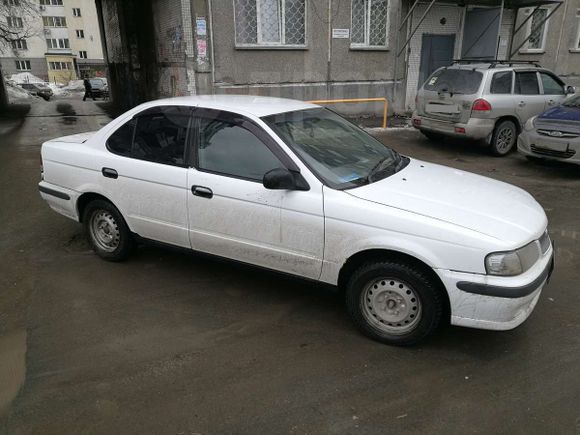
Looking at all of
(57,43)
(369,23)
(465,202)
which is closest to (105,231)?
(465,202)

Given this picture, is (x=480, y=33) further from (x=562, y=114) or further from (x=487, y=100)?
(x=562, y=114)

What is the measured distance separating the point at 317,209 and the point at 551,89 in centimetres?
898

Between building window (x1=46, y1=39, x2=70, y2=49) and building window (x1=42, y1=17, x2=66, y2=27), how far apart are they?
1.90 m

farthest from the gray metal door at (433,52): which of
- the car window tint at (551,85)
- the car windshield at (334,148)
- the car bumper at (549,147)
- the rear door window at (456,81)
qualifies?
the car windshield at (334,148)

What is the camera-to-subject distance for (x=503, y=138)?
31.2ft

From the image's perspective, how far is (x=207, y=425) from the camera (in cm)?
258

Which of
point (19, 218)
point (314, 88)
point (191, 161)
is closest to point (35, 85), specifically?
point (314, 88)

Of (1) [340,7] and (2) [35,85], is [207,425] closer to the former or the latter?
(1) [340,7]

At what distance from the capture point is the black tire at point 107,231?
4.37 metres

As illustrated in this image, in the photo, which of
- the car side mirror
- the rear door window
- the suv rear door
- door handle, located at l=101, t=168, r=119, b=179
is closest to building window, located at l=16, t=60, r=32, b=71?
the suv rear door

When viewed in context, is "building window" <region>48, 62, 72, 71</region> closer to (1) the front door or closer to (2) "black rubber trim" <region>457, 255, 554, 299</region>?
(1) the front door

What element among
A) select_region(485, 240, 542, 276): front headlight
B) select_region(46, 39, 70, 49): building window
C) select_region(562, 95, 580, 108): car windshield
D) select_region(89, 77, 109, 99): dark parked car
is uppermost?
select_region(46, 39, 70, 49): building window

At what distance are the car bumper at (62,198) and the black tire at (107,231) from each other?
147mm

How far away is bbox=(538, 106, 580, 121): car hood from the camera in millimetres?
7781
